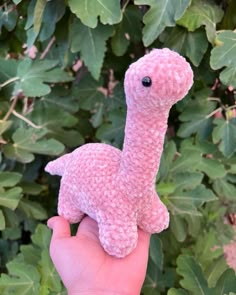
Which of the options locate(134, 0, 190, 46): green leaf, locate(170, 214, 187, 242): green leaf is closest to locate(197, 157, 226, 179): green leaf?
locate(170, 214, 187, 242): green leaf

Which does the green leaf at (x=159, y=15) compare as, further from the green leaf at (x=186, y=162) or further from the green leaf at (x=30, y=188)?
the green leaf at (x=30, y=188)

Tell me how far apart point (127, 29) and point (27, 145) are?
0.30m

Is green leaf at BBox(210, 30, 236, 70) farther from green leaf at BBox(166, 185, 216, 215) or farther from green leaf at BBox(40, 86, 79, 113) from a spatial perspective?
green leaf at BBox(40, 86, 79, 113)

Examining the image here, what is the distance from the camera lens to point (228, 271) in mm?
791

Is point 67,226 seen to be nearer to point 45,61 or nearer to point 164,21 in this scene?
point 164,21

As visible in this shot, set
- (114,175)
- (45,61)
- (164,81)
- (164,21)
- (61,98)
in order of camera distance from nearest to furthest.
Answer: (164,81) → (114,175) → (164,21) → (45,61) → (61,98)

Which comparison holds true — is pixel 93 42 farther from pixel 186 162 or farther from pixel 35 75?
pixel 186 162

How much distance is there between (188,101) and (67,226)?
0.51 meters

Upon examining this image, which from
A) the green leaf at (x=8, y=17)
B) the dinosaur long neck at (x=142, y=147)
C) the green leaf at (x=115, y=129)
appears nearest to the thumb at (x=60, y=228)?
the dinosaur long neck at (x=142, y=147)

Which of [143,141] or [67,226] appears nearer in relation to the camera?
[143,141]

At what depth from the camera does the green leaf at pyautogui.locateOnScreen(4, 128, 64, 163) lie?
34.5 inches

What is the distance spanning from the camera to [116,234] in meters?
0.45

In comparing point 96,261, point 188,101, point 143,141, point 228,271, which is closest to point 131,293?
point 96,261

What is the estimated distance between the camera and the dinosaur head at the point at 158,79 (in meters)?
0.36
